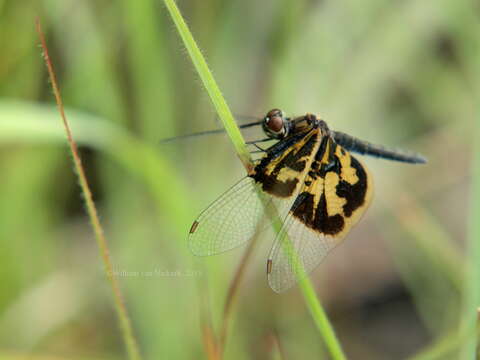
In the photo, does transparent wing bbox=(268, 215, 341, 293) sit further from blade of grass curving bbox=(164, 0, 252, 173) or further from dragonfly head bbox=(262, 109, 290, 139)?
blade of grass curving bbox=(164, 0, 252, 173)

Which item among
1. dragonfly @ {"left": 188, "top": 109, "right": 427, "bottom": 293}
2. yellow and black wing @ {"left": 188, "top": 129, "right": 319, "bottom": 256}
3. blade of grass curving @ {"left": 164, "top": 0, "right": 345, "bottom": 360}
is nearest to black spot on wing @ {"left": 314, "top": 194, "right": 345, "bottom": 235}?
dragonfly @ {"left": 188, "top": 109, "right": 427, "bottom": 293}

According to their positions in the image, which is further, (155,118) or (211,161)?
(211,161)

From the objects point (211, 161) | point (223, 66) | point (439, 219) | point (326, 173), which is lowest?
point (326, 173)

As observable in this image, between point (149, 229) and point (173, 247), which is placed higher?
point (149, 229)

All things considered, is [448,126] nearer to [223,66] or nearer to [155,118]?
[223,66]

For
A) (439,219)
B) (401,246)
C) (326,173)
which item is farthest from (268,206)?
(439,219)

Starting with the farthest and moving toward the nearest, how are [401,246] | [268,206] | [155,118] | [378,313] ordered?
[378,313], [401,246], [155,118], [268,206]
